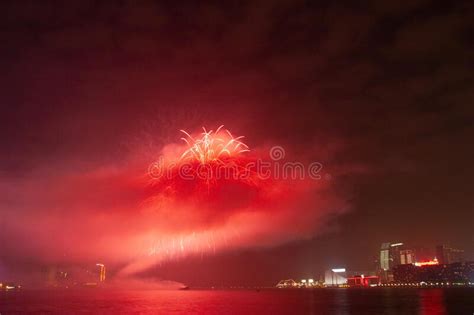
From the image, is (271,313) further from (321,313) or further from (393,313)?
(393,313)

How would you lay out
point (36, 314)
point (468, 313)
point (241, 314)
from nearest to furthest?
point (468, 313)
point (241, 314)
point (36, 314)

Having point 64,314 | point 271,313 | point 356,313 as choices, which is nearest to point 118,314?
point 64,314

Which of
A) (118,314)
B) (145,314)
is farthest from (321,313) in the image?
(118,314)

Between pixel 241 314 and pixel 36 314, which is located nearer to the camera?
pixel 241 314

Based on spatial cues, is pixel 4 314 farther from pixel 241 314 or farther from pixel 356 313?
pixel 356 313

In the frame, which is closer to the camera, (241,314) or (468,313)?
(468,313)

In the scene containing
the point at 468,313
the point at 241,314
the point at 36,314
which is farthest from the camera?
the point at 36,314

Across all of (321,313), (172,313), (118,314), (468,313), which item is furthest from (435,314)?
(118,314)
